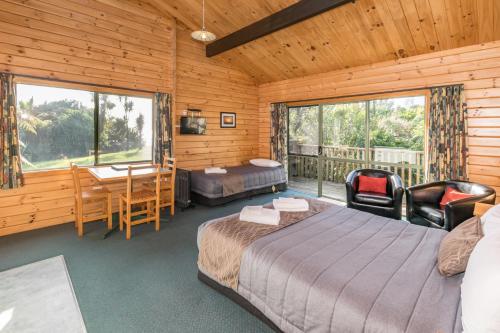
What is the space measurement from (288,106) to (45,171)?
4.82 metres

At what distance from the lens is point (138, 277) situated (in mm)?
2502

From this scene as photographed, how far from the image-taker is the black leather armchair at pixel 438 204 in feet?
8.98

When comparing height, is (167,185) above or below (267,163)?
below

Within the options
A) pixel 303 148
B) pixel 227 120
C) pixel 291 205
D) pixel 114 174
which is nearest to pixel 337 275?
pixel 291 205

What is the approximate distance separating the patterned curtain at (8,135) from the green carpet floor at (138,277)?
786 mm

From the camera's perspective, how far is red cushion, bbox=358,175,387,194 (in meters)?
3.95

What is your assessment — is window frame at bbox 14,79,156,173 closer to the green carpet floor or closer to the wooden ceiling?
the green carpet floor

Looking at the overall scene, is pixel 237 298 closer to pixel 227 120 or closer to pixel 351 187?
pixel 351 187

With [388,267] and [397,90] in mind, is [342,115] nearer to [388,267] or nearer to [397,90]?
[397,90]

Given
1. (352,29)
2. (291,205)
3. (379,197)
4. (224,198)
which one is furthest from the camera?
(224,198)

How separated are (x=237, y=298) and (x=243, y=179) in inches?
125

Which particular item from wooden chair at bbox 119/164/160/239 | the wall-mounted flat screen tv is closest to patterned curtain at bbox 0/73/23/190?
wooden chair at bbox 119/164/160/239

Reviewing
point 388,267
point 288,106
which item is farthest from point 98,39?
point 388,267

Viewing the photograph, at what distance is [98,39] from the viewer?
4125 mm
